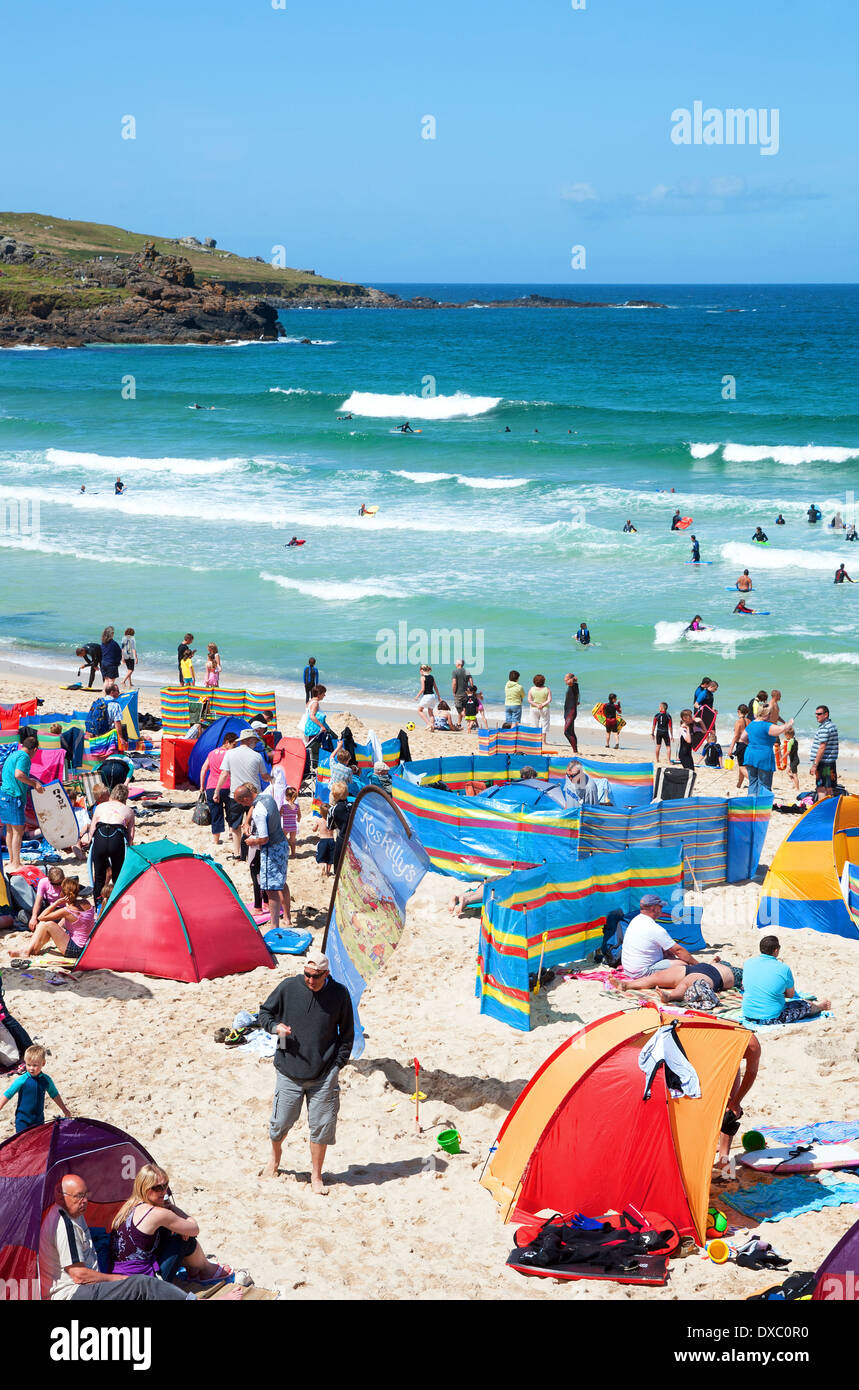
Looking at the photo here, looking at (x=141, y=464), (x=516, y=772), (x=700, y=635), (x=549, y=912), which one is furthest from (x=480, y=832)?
(x=141, y=464)

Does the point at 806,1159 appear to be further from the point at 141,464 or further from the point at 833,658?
the point at 141,464

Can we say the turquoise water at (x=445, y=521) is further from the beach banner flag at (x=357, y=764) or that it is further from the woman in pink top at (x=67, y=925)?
the woman in pink top at (x=67, y=925)

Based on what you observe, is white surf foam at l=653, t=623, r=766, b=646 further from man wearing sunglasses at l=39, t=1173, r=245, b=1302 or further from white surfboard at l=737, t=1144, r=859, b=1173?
man wearing sunglasses at l=39, t=1173, r=245, b=1302

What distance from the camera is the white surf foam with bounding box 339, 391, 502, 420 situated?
64188 millimetres

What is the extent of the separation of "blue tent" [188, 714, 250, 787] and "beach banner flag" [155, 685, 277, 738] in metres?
0.24

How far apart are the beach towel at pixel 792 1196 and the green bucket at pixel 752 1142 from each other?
0.25 meters

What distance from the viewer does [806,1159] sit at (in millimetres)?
7203

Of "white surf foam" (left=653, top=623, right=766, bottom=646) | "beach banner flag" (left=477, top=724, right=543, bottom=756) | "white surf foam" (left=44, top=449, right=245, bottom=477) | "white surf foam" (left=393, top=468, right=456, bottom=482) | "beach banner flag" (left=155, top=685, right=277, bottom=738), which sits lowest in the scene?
"beach banner flag" (left=477, top=724, right=543, bottom=756)

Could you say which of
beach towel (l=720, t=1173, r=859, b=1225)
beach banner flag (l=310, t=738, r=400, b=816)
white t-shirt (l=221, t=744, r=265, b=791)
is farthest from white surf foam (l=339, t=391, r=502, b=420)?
beach towel (l=720, t=1173, r=859, b=1225)

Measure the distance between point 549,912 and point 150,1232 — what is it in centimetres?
454

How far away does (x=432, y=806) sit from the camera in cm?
1159
